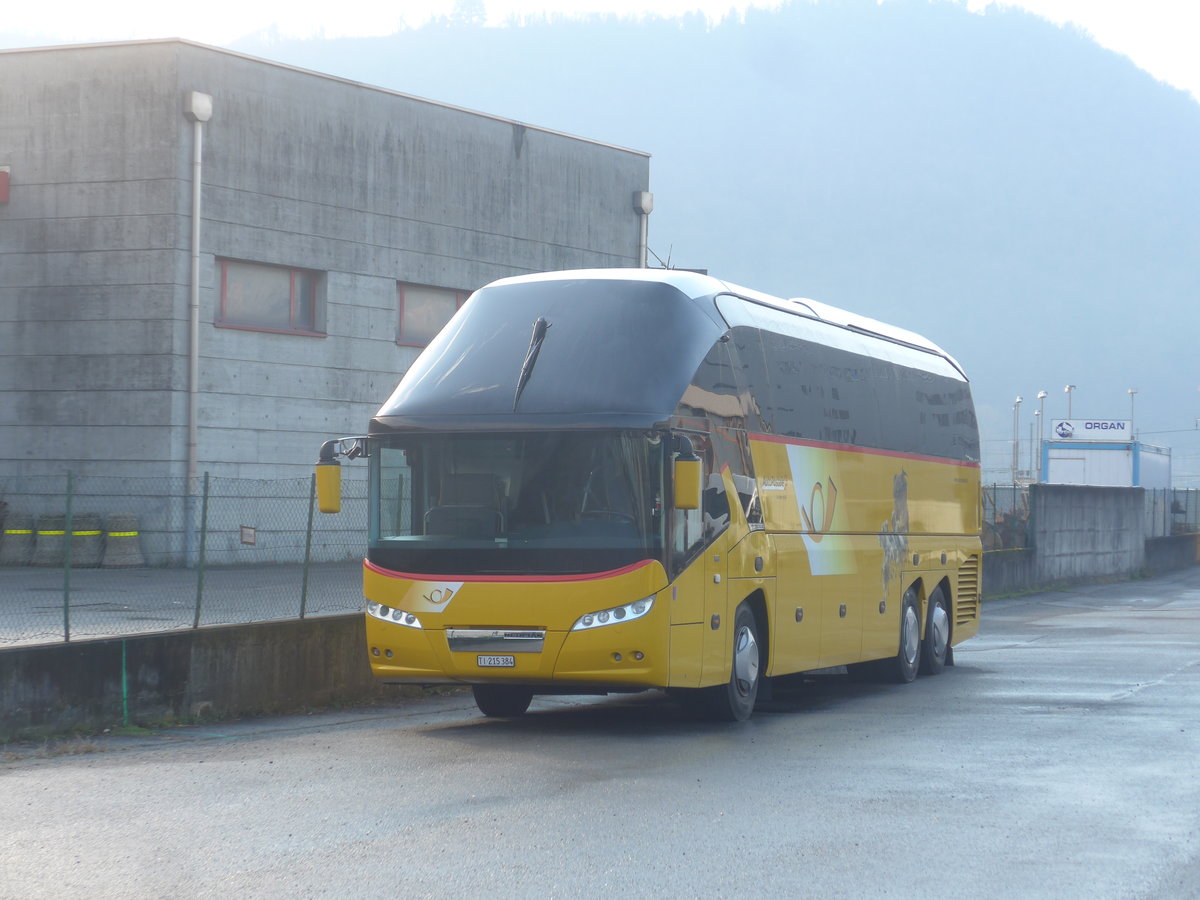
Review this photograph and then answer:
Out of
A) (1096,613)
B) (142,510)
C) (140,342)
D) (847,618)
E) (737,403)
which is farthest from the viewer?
(1096,613)

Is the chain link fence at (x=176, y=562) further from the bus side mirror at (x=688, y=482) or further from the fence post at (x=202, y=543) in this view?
the bus side mirror at (x=688, y=482)

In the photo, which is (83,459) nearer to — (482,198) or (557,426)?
(482,198)

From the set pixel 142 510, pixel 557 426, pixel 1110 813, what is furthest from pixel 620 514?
pixel 142 510

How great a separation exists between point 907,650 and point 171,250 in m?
14.8

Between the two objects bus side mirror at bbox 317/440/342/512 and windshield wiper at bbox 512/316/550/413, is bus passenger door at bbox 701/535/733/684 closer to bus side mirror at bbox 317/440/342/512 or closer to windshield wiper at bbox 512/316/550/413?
windshield wiper at bbox 512/316/550/413

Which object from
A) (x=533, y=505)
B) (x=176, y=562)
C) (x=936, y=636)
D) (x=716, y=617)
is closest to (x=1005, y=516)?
(x=936, y=636)

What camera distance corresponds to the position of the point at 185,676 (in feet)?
44.8

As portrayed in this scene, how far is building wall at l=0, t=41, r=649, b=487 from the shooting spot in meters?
27.4

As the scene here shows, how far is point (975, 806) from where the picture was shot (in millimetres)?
9195

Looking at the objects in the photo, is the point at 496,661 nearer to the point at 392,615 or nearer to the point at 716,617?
the point at 392,615

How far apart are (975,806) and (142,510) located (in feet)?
36.2

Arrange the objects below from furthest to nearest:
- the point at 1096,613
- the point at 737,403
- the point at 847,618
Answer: the point at 1096,613
the point at 847,618
the point at 737,403

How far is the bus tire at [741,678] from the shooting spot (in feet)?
43.9

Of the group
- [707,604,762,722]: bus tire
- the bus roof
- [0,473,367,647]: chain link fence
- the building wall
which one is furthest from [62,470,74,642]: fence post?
the building wall
